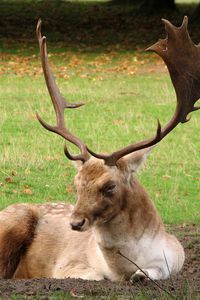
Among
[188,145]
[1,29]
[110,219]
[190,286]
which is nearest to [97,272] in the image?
[110,219]

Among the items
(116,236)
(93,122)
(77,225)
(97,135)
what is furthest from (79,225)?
(93,122)

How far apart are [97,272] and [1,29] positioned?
82.6 feet

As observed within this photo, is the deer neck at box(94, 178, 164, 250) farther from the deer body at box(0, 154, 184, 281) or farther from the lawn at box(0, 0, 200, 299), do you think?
the lawn at box(0, 0, 200, 299)

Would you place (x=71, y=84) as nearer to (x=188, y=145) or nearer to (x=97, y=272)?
(x=188, y=145)

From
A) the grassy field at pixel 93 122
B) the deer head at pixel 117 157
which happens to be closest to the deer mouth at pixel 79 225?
the deer head at pixel 117 157

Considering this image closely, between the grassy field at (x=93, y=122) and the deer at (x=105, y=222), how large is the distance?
2.98 m

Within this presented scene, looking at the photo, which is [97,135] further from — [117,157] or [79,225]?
[79,225]

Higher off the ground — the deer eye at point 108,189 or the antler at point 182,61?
the antler at point 182,61

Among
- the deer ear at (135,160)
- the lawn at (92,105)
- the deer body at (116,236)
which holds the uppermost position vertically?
the deer ear at (135,160)

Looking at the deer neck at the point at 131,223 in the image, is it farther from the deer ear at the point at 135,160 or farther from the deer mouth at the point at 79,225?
the deer mouth at the point at 79,225

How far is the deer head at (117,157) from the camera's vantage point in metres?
7.56

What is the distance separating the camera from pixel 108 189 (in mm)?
7691

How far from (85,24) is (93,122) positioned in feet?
58.5

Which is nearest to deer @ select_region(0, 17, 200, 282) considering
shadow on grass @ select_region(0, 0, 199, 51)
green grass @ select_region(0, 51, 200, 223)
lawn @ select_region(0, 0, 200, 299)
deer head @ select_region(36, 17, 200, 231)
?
deer head @ select_region(36, 17, 200, 231)
